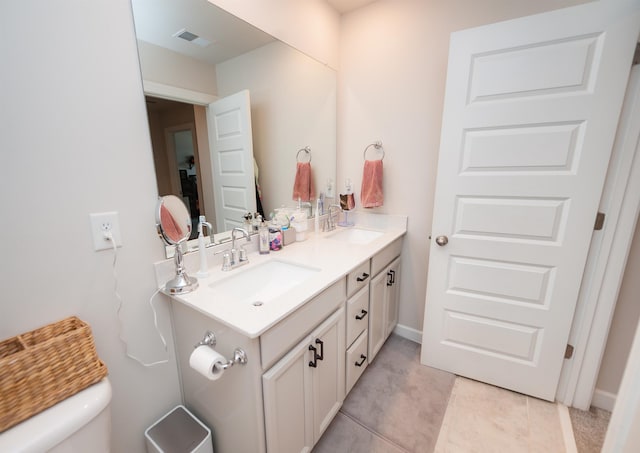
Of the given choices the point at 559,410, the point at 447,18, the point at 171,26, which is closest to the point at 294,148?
the point at 171,26

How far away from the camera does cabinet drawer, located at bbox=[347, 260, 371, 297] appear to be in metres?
1.36

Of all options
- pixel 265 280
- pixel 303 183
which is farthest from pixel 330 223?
pixel 265 280

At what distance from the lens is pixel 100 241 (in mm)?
942

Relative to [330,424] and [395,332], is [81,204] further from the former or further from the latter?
[395,332]

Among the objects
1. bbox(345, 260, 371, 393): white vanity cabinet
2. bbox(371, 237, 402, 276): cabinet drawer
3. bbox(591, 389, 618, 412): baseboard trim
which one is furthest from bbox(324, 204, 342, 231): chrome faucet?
bbox(591, 389, 618, 412): baseboard trim

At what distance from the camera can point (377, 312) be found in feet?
5.79

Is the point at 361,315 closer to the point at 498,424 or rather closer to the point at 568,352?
the point at 498,424

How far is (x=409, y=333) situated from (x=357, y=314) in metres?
0.91

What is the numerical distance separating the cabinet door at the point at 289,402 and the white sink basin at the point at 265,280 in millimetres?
323

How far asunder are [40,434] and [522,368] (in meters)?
2.15

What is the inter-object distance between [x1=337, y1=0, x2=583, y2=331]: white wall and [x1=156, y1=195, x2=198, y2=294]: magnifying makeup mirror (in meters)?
1.42

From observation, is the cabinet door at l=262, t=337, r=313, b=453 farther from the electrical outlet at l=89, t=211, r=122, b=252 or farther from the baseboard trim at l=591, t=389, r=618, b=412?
the baseboard trim at l=591, t=389, r=618, b=412

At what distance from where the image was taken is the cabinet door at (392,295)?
74.4 inches

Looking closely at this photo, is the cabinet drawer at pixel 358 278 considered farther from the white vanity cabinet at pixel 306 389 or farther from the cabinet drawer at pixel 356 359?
the cabinet drawer at pixel 356 359
